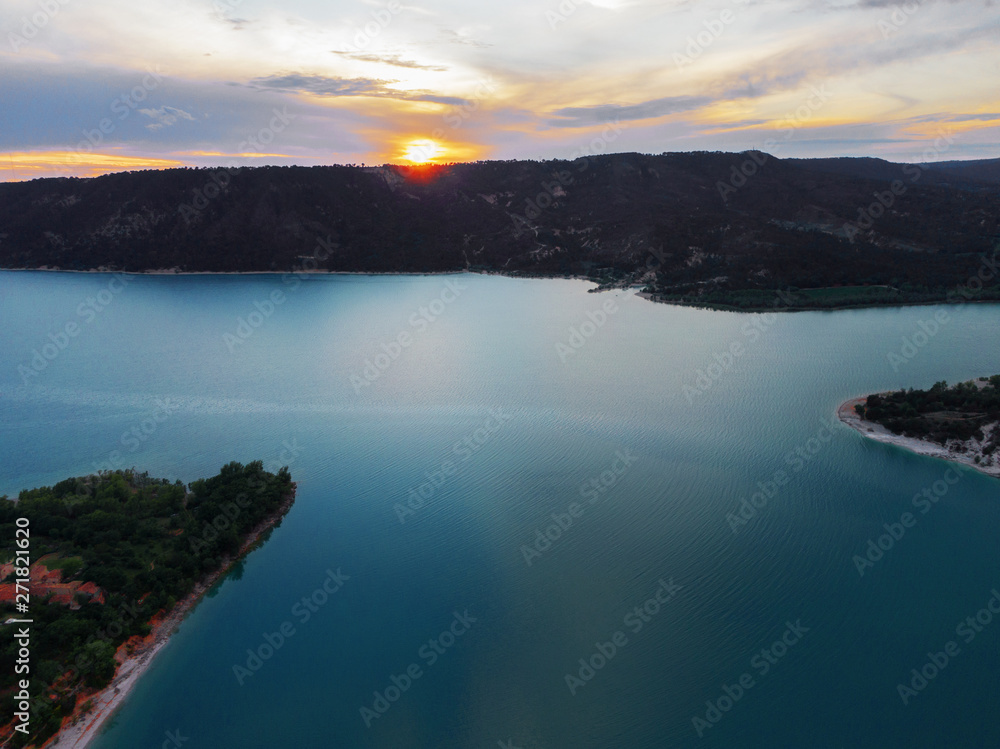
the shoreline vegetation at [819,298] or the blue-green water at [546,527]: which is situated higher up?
the shoreline vegetation at [819,298]

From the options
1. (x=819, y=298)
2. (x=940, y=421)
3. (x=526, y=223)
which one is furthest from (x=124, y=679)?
(x=526, y=223)

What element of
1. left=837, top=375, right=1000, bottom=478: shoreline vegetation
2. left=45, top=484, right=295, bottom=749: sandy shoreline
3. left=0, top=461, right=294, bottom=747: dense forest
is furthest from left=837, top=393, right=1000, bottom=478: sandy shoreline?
left=45, top=484, right=295, bottom=749: sandy shoreline

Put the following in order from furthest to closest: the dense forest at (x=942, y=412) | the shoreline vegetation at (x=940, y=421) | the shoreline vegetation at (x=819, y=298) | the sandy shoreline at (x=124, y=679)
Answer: the shoreline vegetation at (x=819, y=298)
the dense forest at (x=942, y=412)
the shoreline vegetation at (x=940, y=421)
the sandy shoreline at (x=124, y=679)

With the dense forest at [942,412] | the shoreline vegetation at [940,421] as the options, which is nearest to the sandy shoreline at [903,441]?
the shoreline vegetation at [940,421]

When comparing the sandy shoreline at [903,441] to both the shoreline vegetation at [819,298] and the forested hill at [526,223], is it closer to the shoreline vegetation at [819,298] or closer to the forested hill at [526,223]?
the shoreline vegetation at [819,298]

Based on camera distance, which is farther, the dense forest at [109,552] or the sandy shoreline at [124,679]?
the dense forest at [109,552]

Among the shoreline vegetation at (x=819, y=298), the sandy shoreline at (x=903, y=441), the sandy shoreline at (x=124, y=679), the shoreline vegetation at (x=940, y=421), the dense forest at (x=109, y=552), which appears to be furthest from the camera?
the shoreline vegetation at (x=819, y=298)

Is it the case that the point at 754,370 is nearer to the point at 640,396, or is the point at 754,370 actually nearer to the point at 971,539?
the point at 640,396
